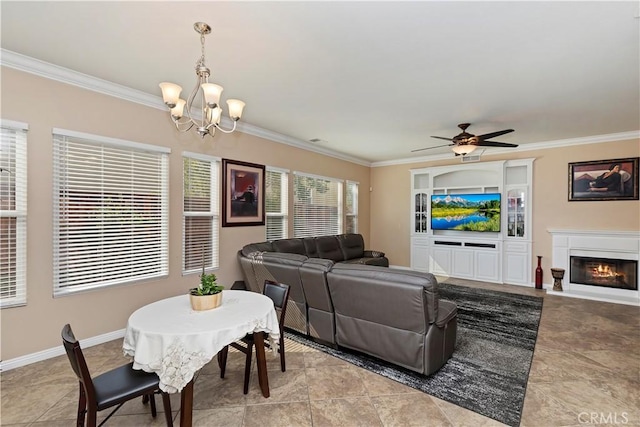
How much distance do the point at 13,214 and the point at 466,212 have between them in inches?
283

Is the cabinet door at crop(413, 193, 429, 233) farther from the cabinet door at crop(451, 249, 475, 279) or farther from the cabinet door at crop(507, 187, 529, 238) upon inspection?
the cabinet door at crop(507, 187, 529, 238)

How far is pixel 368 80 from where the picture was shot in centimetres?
319

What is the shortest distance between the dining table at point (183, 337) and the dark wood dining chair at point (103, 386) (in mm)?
87

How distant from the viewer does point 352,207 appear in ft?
25.1

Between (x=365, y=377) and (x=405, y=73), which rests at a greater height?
(x=405, y=73)

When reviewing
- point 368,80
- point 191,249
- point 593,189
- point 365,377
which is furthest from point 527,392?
point 593,189

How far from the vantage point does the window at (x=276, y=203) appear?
17.4 ft

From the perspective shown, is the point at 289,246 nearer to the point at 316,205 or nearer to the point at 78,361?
the point at 316,205

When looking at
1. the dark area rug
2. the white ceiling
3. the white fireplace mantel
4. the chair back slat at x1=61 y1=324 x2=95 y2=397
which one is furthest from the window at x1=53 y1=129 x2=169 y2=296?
the white fireplace mantel

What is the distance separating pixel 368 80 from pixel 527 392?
317 cm

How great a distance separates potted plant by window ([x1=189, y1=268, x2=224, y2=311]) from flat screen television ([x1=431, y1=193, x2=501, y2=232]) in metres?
5.95

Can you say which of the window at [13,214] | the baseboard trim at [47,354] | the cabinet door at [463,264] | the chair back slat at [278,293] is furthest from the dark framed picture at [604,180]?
the window at [13,214]

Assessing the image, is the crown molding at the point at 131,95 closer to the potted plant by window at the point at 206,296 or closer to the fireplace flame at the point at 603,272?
the fireplace flame at the point at 603,272

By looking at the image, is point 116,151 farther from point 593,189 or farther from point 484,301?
point 593,189
